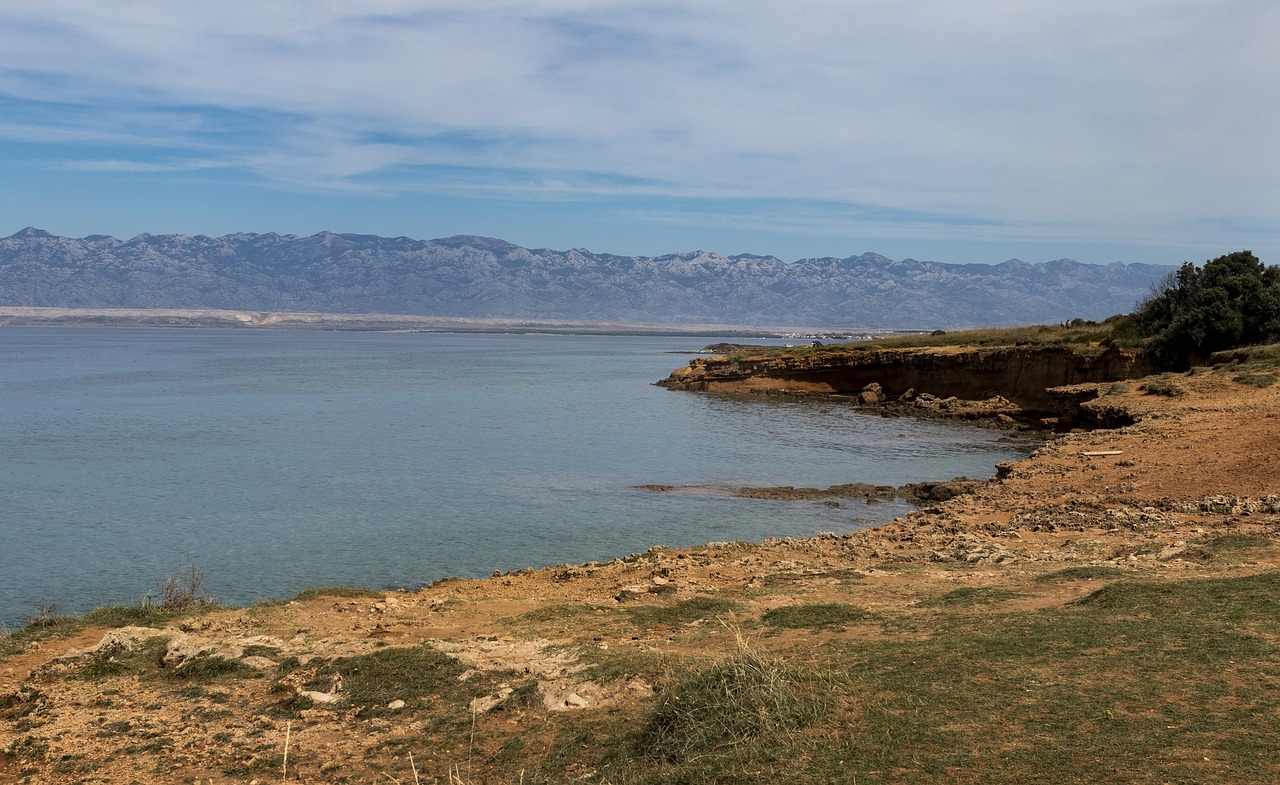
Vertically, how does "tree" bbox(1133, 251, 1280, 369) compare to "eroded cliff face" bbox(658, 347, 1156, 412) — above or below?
above

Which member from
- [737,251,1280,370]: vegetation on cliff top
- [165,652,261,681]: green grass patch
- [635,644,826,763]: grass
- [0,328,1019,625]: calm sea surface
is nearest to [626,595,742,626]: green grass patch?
[635,644,826,763]: grass

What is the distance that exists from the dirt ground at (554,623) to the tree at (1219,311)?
19.9m

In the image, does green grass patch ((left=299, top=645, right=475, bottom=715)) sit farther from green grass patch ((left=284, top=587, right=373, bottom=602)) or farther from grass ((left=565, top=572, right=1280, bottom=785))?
green grass patch ((left=284, top=587, right=373, bottom=602))

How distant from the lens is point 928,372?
53812mm

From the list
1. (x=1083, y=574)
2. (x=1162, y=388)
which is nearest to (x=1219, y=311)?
(x=1162, y=388)

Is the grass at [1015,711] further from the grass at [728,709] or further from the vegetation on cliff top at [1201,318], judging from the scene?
the vegetation on cliff top at [1201,318]

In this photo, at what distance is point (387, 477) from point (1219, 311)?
33.3m

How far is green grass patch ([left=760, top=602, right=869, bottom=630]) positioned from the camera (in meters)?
10.6

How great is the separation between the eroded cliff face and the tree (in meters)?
1.45

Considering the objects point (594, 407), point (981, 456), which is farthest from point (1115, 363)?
point (594, 407)

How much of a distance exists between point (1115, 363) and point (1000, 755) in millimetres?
40477

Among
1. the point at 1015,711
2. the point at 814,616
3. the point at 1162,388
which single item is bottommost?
the point at 814,616

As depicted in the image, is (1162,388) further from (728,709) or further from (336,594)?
(728,709)

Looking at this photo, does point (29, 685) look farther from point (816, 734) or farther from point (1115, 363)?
point (1115, 363)
